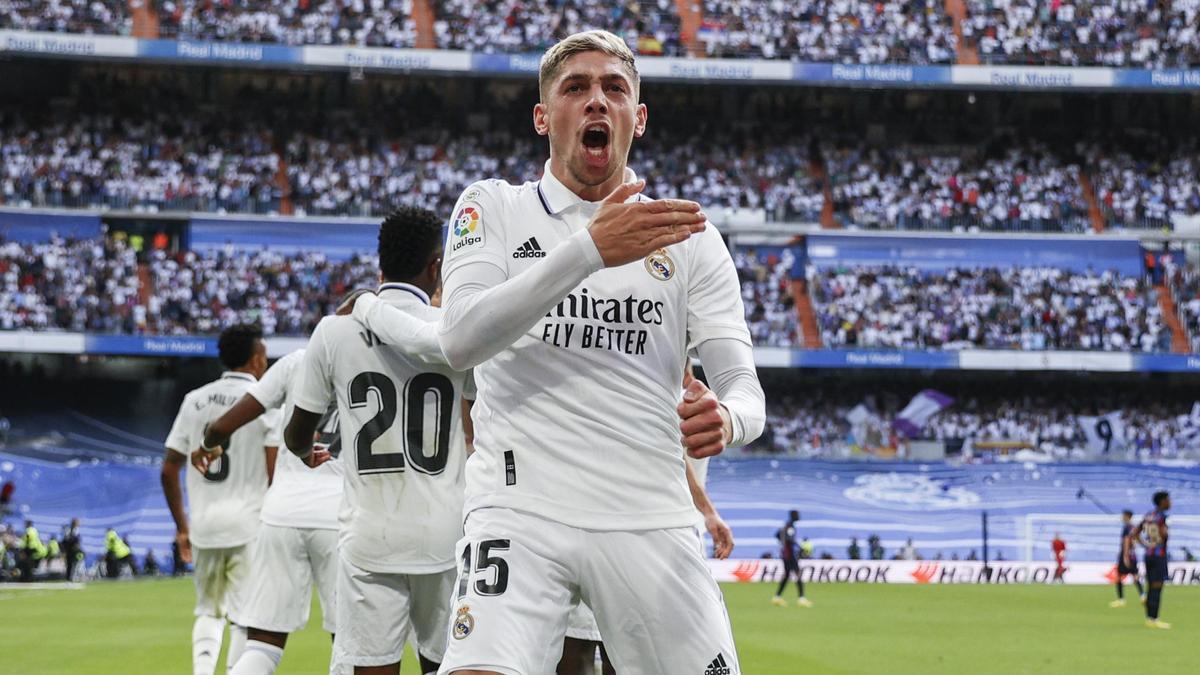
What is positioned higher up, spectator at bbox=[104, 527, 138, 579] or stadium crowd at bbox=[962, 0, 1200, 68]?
stadium crowd at bbox=[962, 0, 1200, 68]

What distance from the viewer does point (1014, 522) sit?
35.6 metres

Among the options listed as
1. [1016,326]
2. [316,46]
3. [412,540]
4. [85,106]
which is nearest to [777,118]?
[1016,326]

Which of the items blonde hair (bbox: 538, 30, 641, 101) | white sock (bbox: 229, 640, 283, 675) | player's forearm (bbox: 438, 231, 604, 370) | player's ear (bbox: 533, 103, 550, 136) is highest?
blonde hair (bbox: 538, 30, 641, 101)

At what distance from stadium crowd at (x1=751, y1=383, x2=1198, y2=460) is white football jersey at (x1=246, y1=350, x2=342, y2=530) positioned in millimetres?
31861

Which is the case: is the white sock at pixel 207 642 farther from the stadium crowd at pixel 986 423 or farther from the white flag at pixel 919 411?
the white flag at pixel 919 411

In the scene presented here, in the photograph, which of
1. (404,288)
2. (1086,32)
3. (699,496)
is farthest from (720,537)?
(1086,32)

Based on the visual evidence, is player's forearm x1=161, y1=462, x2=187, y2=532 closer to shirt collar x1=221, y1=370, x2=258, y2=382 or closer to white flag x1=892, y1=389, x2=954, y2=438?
shirt collar x1=221, y1=370, x2=258, y2=382

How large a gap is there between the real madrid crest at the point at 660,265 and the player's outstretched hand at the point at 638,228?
494 mm

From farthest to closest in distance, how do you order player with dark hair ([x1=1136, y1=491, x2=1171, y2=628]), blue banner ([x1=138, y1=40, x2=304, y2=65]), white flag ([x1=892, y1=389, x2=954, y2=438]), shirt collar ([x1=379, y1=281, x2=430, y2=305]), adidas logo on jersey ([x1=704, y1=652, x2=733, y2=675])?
blue banner ([x1=138, y1=40, x2=304, y2=65]) < white flag ([x1=892, y1=389, x2=954, y2=438]) < player with dark hair ([x1=1136, y1=491, x2=1171, y2=628]) < shirt collar ([x1=379, y1=281, x2=430, y2=305]) < adidas logo on jersey ([x1=704, y1=652, x2=733, y2=675])

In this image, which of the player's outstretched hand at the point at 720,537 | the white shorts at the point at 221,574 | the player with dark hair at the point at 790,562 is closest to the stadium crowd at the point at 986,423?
the player with dark hair at the point at 790,562

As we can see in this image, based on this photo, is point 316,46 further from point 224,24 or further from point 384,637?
point 384,637

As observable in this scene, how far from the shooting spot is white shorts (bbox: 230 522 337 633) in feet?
25.6

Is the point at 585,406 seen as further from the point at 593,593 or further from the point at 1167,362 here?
the point at 1167,362

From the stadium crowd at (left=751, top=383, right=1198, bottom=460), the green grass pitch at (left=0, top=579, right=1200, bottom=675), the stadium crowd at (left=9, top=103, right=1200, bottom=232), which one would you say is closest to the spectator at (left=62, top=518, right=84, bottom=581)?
the green grass pitch at (left=0, top=579, right=1200, bottom=675)
